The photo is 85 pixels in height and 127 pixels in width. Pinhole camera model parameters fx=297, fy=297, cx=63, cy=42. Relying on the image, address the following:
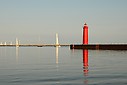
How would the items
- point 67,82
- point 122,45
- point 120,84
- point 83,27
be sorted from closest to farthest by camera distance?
point 120,84
point 67,82
point 122,45
point 83,27

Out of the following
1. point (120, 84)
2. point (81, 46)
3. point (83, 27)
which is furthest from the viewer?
point (81, 46)

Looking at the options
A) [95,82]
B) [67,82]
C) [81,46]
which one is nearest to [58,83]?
[67,82]

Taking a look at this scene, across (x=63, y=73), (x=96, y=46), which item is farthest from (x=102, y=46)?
(x=63, y=73)

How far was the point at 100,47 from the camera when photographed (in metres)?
79.8

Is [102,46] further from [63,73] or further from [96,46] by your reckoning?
[63,73]

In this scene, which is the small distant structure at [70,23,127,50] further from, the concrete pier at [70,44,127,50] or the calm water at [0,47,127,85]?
the calm water at [0,47,127,85]

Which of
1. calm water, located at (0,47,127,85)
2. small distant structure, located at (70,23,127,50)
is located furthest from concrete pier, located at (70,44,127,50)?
calm water, located at (0,47,127,85)

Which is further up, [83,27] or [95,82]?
[83,27]

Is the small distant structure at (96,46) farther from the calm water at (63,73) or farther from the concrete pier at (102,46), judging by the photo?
the calm water at (63,73)

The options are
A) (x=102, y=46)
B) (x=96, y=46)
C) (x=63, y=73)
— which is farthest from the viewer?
(x=96, y=46)

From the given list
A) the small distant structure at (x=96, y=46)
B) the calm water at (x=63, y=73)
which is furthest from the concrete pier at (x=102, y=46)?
the calm water at (x=63, y=73)

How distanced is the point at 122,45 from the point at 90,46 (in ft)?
35.5

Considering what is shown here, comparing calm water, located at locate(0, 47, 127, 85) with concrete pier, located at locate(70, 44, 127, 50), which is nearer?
calm water, located at locate(0, 47, 127, 85)

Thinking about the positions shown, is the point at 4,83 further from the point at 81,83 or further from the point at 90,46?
the point at 90,46
